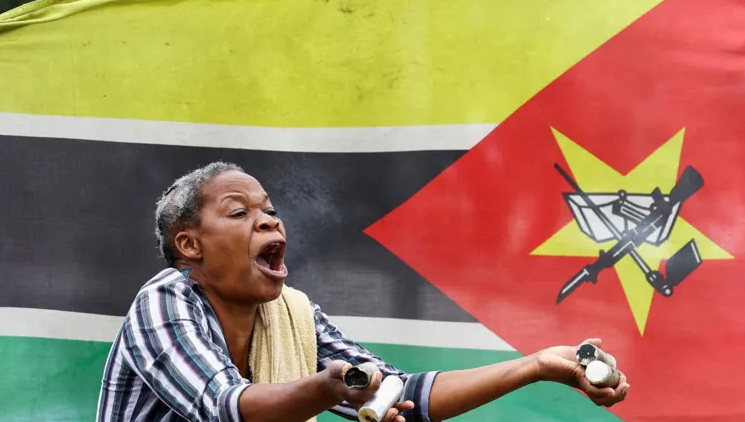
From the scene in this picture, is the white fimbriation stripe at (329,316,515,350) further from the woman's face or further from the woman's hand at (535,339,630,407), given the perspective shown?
the woman's hand at (535,339,630,407)

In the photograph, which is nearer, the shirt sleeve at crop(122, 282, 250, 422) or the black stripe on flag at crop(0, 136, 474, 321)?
the shirt sleeve at crop(122, 282, 250, 422)

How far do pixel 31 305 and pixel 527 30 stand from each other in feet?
6.04

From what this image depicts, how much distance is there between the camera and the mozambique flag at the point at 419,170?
9.25 ft

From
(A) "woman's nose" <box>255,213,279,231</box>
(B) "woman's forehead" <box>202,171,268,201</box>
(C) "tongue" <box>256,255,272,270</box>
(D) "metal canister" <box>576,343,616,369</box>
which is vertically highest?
(B) "woman's forehead" <box>202,171,268,201</box>

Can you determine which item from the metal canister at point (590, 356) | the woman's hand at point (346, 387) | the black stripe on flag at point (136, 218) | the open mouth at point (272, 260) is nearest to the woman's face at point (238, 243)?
the open mouth at point (272, 260)

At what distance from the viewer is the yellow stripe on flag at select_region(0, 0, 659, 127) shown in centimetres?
294

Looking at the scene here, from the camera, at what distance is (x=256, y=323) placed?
7.52ft

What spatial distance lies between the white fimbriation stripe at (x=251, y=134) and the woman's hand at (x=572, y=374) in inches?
46.5

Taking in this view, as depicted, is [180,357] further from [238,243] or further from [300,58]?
[300,58]

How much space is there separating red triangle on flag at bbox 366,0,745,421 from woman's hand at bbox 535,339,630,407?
99cm

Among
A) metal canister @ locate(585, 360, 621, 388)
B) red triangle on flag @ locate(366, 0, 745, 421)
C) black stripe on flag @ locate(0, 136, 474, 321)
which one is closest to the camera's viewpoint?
metal canister @ locate(585, 360, 621, 388)

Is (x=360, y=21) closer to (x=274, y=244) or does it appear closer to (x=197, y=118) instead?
(x=197, y=118)

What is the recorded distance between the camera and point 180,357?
1.93 m

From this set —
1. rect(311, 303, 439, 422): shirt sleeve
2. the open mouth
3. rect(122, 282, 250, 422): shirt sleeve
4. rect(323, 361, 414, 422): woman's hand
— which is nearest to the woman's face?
the open mouth
